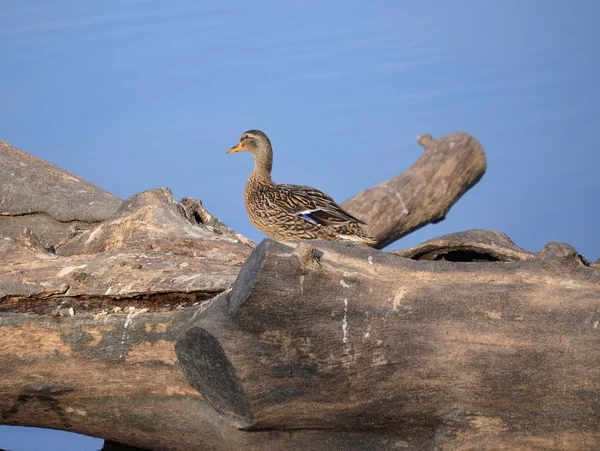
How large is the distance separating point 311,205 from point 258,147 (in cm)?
153

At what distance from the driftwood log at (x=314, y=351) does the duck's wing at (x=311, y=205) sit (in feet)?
10.1

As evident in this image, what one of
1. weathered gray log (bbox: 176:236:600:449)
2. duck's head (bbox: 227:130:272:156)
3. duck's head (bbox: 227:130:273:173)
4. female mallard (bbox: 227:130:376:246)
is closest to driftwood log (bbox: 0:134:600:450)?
weathered gray log (bbox: 176:236:600:449)

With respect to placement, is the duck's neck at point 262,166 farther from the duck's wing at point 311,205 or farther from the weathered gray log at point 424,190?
the weathered gray log at point 424,190

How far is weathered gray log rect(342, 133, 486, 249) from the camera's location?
37.6 ft

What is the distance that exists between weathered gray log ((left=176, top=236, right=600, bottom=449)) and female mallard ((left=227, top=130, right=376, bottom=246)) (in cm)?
355

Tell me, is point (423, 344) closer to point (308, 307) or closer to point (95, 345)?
point (308, 307)

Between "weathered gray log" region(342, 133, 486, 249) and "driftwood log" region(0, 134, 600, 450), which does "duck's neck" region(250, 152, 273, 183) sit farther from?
"driftwood log" region(0, 134, 600, 450)

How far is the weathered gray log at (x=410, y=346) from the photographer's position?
3.97 meters

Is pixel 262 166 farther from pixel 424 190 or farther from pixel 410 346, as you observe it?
pixel 410 346

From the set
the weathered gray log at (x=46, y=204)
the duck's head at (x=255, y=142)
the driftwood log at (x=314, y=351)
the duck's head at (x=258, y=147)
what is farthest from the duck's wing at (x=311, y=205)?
the driftwood log at (x=314, y=351)

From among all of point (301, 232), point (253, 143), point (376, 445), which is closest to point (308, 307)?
point (376, 445)

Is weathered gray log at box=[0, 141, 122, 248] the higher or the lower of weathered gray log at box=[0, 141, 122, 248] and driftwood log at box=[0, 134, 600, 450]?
the higher

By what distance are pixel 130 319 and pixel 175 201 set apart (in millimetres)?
1937

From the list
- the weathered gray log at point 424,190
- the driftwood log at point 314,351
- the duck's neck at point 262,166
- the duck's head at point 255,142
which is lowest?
the driftwood log at point 314,351
